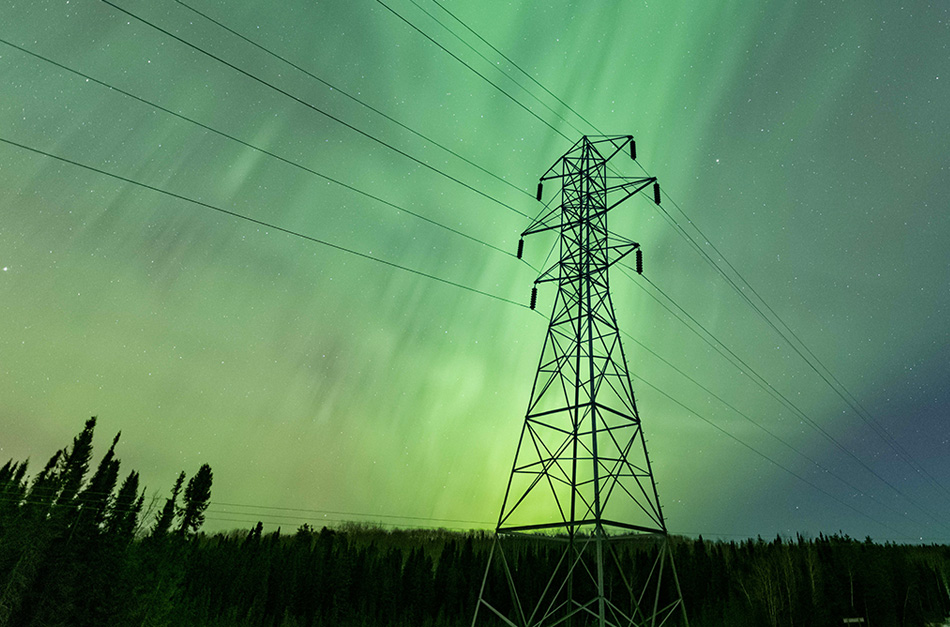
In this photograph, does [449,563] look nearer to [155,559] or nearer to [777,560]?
[155,559]

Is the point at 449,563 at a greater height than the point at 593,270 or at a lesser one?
lesser

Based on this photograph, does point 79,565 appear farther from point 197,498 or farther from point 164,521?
point 197,498

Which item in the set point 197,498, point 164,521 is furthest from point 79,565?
point 197,498

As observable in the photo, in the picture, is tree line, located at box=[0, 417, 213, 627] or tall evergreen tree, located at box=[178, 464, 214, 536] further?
tall evergreen tree, located at box=[178, 464, 214, 536]

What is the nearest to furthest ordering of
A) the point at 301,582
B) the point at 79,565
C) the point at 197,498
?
the point at 79,565 < the point at 301,582 < the point at 197,498

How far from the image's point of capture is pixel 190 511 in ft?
379

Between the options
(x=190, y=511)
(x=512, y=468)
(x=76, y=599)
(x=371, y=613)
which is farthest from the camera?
(x=190, y=511)

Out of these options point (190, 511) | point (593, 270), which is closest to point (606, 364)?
point (593, 270)

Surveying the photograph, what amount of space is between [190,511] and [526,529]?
121m

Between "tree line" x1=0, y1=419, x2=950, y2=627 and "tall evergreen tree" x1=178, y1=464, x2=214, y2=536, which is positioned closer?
"tree line" x1=0, y1=419, x2=950, y2=627

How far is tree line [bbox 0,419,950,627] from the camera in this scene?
196 feet

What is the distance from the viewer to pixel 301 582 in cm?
7788

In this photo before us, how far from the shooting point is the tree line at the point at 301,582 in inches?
2355

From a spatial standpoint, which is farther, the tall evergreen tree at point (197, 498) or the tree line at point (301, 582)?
the tall evergreen tree at point (197, 498)
